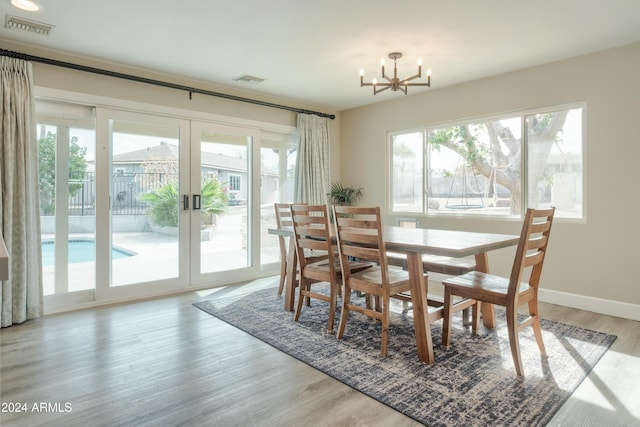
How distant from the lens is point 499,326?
9.89 feet

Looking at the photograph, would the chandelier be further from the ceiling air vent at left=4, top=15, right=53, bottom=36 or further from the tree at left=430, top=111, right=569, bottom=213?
the ceiling air vent at left=4, top=15, right=53, bottom=36

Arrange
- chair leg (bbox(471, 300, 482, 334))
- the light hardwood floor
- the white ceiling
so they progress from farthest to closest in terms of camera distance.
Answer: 1. chair leg (bbox(471, 300, 482, 334))
2. the white ceiling
3. the light hardwood floor

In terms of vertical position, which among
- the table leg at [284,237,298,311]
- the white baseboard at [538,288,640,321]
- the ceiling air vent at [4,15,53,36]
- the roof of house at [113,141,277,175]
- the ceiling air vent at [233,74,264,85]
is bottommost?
the white baseboard at [538,288,640,321]

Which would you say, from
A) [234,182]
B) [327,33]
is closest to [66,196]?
[234,182]

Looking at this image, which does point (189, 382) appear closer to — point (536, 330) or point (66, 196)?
point (536, 330)

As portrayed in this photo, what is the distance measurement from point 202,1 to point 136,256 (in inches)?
105

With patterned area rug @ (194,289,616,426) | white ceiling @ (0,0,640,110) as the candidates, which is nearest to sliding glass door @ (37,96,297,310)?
white ceiling @ (0,0,640,110)

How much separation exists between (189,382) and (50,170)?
2641mm

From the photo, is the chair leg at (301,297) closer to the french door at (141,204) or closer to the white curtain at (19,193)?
the french door at (141,204)

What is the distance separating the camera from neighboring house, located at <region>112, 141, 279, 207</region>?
3922 millimetres

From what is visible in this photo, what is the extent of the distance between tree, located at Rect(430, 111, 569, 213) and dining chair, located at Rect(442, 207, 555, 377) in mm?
1816

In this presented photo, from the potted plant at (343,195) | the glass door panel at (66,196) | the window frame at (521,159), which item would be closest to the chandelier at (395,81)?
the window frame at (521,159)

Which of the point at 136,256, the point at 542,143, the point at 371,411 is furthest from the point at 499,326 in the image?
the point at 136,256

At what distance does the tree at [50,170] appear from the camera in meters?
3.48
